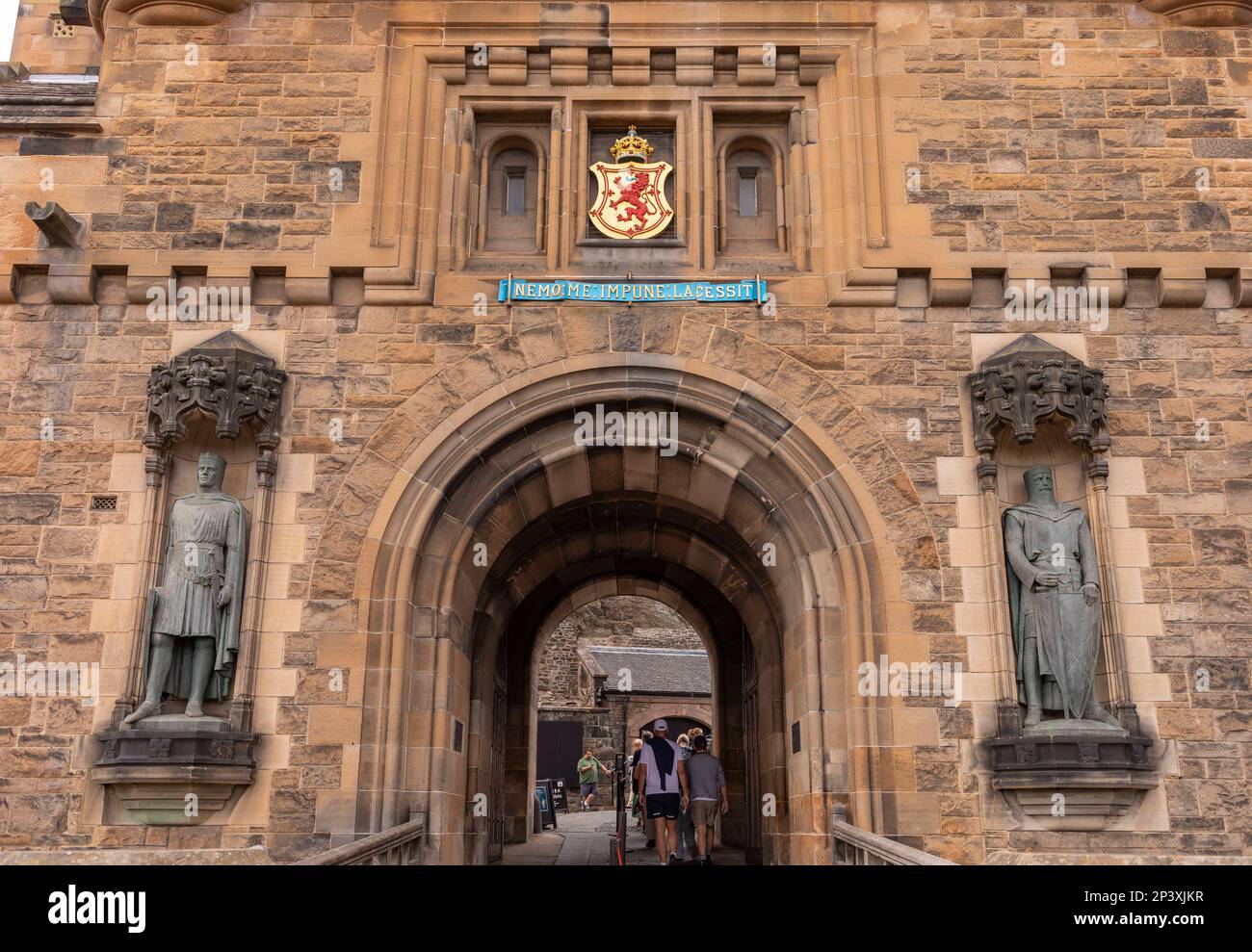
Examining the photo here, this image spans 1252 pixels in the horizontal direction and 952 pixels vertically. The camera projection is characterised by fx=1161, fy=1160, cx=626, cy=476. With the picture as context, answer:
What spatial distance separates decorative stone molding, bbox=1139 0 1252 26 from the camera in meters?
9.76

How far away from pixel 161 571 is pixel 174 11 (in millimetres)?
4799

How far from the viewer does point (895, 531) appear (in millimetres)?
8750

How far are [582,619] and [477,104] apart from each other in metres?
29.2

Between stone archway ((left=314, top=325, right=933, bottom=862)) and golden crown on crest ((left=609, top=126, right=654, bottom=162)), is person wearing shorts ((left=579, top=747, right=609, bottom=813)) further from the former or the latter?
golden crown on crest ((left=609, top=126, right=654, bottom=162))

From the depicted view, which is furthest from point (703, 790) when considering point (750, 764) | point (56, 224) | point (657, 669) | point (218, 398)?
point (657, 669)

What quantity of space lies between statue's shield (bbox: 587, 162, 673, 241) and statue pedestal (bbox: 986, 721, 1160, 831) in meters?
4.89

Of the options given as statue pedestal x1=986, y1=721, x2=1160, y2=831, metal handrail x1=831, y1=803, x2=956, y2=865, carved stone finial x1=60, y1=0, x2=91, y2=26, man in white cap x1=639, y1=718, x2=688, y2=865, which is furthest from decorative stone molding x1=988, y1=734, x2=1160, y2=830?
carved stone finial x1=60, y1=0, x2=91, y2=26

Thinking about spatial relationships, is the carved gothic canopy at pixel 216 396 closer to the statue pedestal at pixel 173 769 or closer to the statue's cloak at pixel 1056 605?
the statue pedestal at pixel 173 769

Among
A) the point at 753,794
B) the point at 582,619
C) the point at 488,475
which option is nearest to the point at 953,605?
the point at 488,475

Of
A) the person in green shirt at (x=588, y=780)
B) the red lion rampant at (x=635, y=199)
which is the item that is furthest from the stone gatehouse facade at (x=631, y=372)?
the person in green shirt at (x=588, y=780)

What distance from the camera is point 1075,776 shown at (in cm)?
797

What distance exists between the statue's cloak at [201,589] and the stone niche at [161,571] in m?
0.06

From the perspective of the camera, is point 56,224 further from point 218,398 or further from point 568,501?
point 568,501
